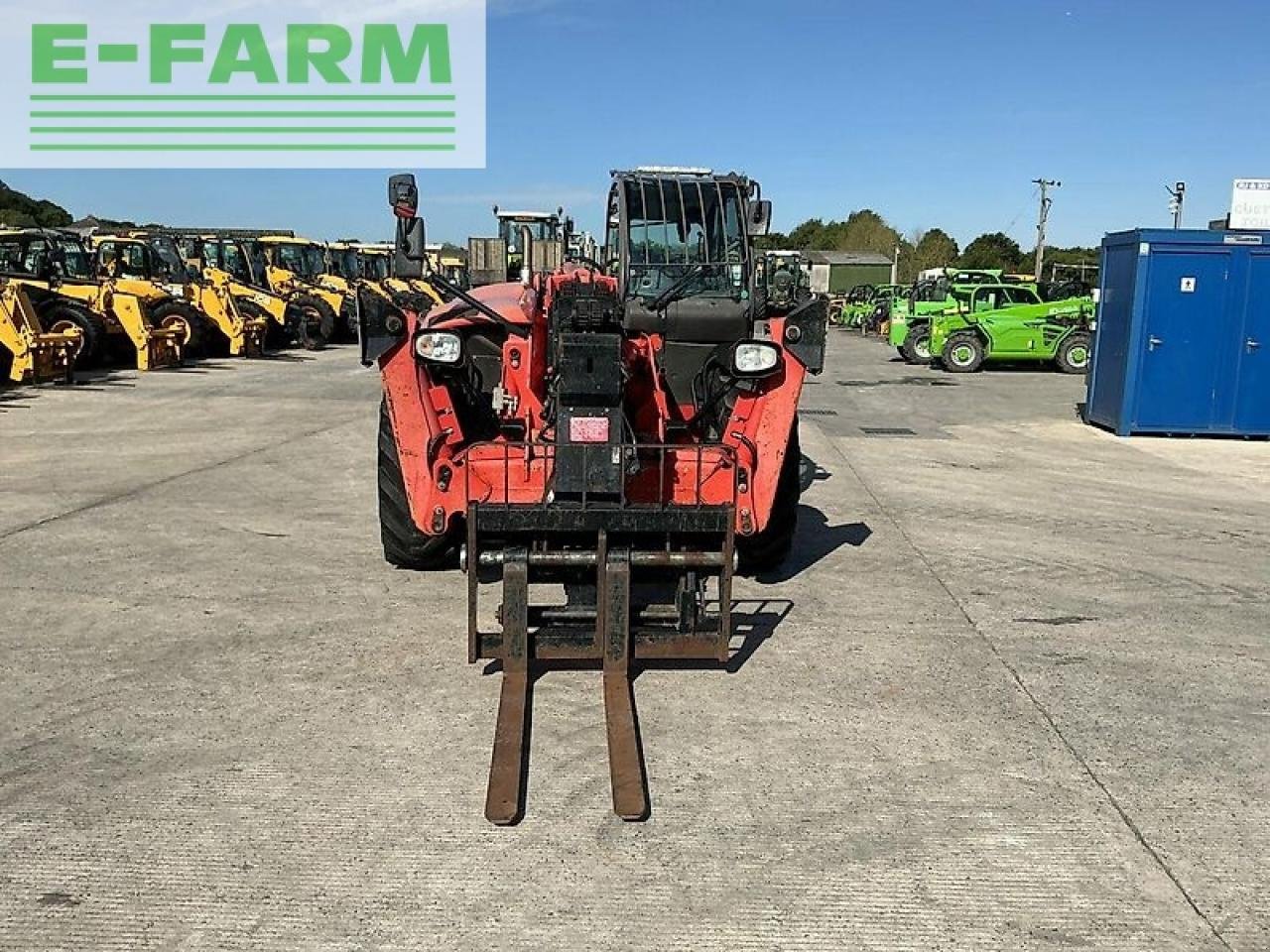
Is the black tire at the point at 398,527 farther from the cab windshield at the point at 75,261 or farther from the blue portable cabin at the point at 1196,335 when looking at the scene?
the cab windshield at the point at 75,261

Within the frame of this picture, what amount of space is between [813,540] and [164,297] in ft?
51.1

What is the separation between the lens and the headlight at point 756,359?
527 cm

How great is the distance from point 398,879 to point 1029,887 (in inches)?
70.1

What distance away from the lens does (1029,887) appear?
3.24 meters

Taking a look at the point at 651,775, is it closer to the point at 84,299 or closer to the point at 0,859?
the point at 0,859

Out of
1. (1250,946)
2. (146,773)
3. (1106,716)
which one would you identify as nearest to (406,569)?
(146,773)

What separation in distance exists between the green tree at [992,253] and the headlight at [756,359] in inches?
2502

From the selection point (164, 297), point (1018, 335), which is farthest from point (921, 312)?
point (164, 297)

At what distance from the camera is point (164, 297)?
19.4m

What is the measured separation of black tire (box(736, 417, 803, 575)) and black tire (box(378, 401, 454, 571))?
1.60 metres

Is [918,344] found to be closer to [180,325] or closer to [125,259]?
[180,325]

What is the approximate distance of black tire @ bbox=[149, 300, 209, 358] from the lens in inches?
756

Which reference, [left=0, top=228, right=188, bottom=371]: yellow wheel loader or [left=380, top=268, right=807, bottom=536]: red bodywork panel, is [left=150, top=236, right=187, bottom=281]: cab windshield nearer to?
[left=0, top=228, right=188, bottom=371]: yellow wheel loader

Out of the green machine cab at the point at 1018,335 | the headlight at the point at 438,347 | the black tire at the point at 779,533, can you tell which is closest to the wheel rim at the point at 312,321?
the green machine cab at the point at 1018,335
